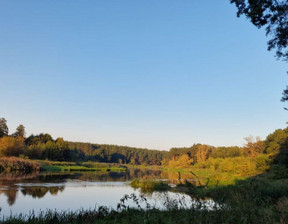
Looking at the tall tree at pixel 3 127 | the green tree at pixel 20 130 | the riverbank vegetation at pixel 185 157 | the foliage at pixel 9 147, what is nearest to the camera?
the riverbank vegetation at pixel 185 157

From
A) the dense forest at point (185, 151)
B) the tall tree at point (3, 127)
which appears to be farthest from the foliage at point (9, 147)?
the tall tree at point (3, 127)

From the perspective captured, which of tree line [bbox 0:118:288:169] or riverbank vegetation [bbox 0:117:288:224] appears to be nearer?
riverbank vegetation [bbox 0:117:288:224]

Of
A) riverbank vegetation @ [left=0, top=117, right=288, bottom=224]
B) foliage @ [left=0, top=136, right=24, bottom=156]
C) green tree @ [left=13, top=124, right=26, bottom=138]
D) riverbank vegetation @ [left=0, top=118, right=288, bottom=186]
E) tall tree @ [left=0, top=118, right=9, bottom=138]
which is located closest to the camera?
riverbank vegetation @ [left=0, top=117, right=288, bottom=224]

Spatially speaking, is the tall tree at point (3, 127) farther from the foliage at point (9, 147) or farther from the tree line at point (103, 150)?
the foliage at point (9, 147)

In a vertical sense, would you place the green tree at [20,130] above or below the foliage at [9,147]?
above

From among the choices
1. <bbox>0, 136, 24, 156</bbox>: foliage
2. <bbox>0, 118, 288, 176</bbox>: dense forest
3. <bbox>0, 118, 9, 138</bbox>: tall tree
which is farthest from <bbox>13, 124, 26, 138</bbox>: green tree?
<bbox>0, 136, 24, 156</bbox>: foliage

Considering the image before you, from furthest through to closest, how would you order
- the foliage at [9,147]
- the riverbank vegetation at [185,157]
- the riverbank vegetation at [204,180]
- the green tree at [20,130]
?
the green tree at [20,130] < the foliage at [9,147] < the riverbank vegetation at [185,157] < the riverbank vegetation at [204,180]

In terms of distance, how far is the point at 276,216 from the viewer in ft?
25.0

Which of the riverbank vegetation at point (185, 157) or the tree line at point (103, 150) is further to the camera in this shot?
the tree line at point (103, 150)

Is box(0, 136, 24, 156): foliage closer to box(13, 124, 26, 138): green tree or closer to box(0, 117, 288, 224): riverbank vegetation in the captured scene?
box(0, 117, 288, 224): riverbank vegetation

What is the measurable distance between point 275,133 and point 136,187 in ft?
171

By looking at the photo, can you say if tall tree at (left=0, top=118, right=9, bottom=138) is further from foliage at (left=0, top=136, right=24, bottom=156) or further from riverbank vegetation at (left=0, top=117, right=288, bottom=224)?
foliage at (left=0, top=136, right=24, bottom=156)

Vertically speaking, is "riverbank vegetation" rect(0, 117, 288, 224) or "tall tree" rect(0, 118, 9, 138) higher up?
"tall tree" rect(0, 118, 9, 138)

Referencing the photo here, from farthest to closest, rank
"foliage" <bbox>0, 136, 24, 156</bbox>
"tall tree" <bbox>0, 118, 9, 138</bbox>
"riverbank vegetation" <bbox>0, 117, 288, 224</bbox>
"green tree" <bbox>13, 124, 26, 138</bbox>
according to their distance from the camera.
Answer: "green tree" <bbox>13, 124, 26, 138</bbox> < "tall tree" <bbox>0, 118, 9, 138</bbox> < "foliage" <bbox>0, 136, 24, 156</bbox> < "riverbank vegetation" <bbox>0, 117, 288, 224</bbox>
